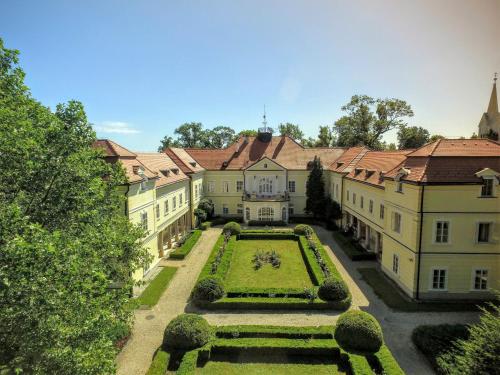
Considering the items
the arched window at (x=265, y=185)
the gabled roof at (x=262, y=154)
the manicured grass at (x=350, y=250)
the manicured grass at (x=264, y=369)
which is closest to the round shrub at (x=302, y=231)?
the manicured grass at (x=350, y=250)

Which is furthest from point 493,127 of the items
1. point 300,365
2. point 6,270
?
point 6,270

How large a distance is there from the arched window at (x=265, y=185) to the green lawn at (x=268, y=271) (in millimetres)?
13279

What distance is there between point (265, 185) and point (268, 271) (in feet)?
67.1

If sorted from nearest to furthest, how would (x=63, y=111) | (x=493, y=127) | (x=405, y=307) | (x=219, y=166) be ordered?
(x=63, y=111), (x=405, y=307), (x=493, y=127), (x=219, y=166)

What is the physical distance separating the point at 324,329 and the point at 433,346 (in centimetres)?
527

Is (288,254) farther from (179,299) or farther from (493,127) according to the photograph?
(493,127)

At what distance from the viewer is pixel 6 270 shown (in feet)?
25.2

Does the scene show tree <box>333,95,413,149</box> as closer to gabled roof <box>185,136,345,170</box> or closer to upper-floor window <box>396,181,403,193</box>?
gabled roof <box>185,136,345,170</box>

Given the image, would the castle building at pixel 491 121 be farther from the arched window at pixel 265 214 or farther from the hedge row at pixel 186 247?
the hedge row at pixel 186 247

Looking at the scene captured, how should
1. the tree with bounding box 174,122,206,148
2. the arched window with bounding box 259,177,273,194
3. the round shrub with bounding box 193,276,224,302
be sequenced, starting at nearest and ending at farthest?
the round shrub with bounding box 193,276,224,302 → the arched window with bounding box 259,177,273,194 → the tree with bounding box 174,122,206,148

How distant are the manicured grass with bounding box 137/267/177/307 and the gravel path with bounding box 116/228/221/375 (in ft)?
1.17

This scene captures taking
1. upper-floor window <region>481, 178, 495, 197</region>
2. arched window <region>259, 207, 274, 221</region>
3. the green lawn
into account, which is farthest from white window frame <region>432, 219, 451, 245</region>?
arched window <region>259, 207, 274, 221</region>

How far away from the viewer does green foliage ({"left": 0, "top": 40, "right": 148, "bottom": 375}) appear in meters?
7.96

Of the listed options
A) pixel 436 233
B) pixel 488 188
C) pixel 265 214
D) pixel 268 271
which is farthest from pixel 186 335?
pixel 265 214
